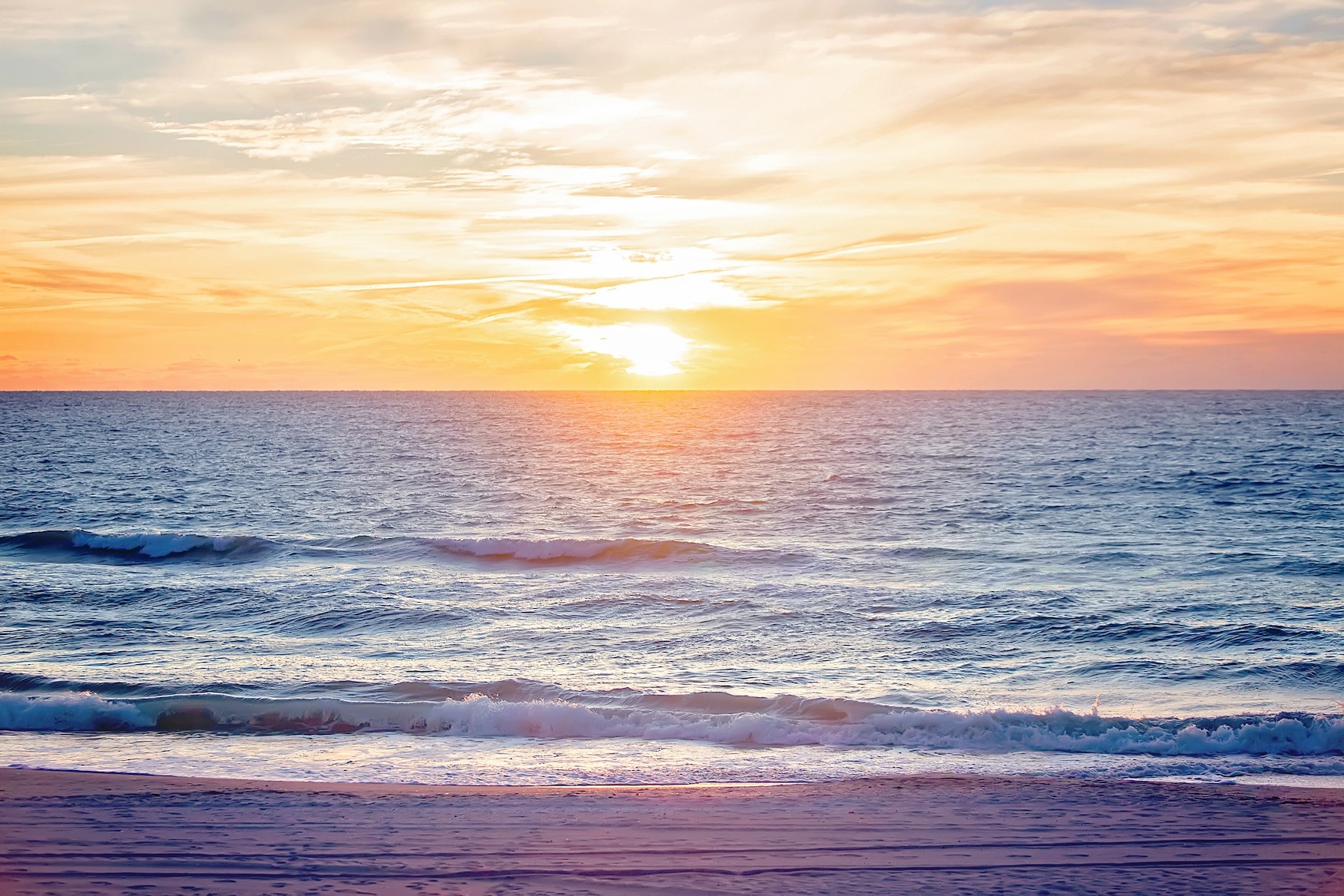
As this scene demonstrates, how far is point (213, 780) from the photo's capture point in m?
11.0

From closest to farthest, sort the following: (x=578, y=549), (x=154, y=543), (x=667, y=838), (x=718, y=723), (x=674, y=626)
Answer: (x=667, y=838) < (x=718, y=723) < (x=674, y=626) < (x=578, y=549) < (x=154, y=543)

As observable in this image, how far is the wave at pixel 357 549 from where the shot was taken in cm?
2977

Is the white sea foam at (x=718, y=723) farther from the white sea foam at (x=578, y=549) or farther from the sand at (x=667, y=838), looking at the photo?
the white sea foam at (x=578, y=549)

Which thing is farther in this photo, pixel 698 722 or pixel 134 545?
pixel 134 545

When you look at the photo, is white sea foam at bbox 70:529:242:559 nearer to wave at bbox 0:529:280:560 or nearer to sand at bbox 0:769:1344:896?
wave at bbox 0:529:280:560

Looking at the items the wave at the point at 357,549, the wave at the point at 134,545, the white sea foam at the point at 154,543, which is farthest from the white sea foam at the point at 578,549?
the white sea foam at the point at 154,543

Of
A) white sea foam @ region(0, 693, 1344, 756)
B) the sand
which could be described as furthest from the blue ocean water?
the sand

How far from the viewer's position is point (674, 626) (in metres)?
20.6

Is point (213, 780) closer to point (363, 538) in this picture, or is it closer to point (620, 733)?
point (620, 733)

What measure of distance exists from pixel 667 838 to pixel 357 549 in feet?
78.5

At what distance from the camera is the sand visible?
8180mm

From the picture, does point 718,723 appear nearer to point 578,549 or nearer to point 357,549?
point 578,549

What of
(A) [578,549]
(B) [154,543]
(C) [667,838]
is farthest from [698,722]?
(B) [154,543]

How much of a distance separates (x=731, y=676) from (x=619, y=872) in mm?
8368
